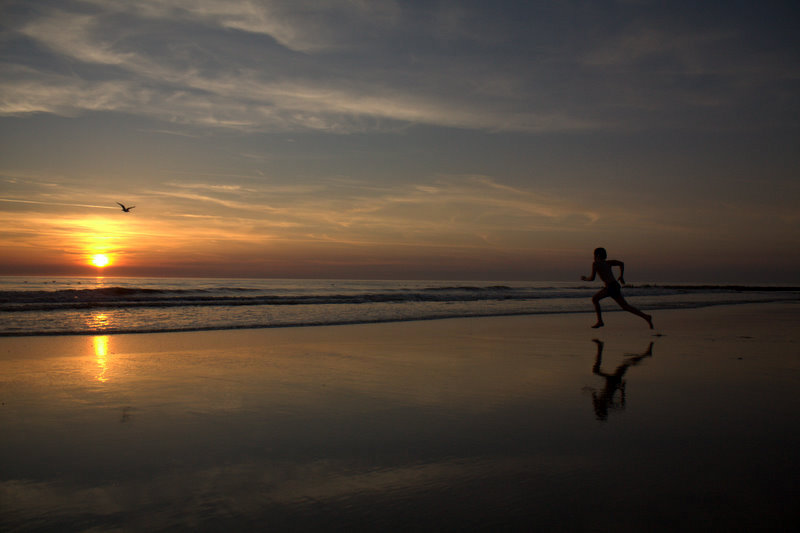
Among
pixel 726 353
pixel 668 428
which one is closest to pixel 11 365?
pixel 668 428

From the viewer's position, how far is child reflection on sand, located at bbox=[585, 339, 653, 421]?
5.36 metres

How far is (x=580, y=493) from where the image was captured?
127 inches

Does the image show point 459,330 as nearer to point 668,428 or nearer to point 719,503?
point 668,428

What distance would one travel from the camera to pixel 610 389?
6.28 metres

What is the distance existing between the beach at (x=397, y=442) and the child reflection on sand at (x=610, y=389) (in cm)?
5

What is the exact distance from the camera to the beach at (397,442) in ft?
9.75

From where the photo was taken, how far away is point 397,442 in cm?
421

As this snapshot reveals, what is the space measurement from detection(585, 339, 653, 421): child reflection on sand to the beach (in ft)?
0.16

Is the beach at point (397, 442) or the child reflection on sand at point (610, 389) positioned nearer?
the beach at point (397, 442)

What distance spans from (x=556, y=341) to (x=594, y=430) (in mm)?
6607

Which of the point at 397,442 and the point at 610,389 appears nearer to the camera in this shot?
the point at 397,442

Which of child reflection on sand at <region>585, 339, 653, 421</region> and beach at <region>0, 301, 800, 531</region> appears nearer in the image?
beach at <region>0, 301, 800, 531</region>

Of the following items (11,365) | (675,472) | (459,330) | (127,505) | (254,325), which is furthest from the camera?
(254,325)

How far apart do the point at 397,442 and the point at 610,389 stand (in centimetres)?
319
